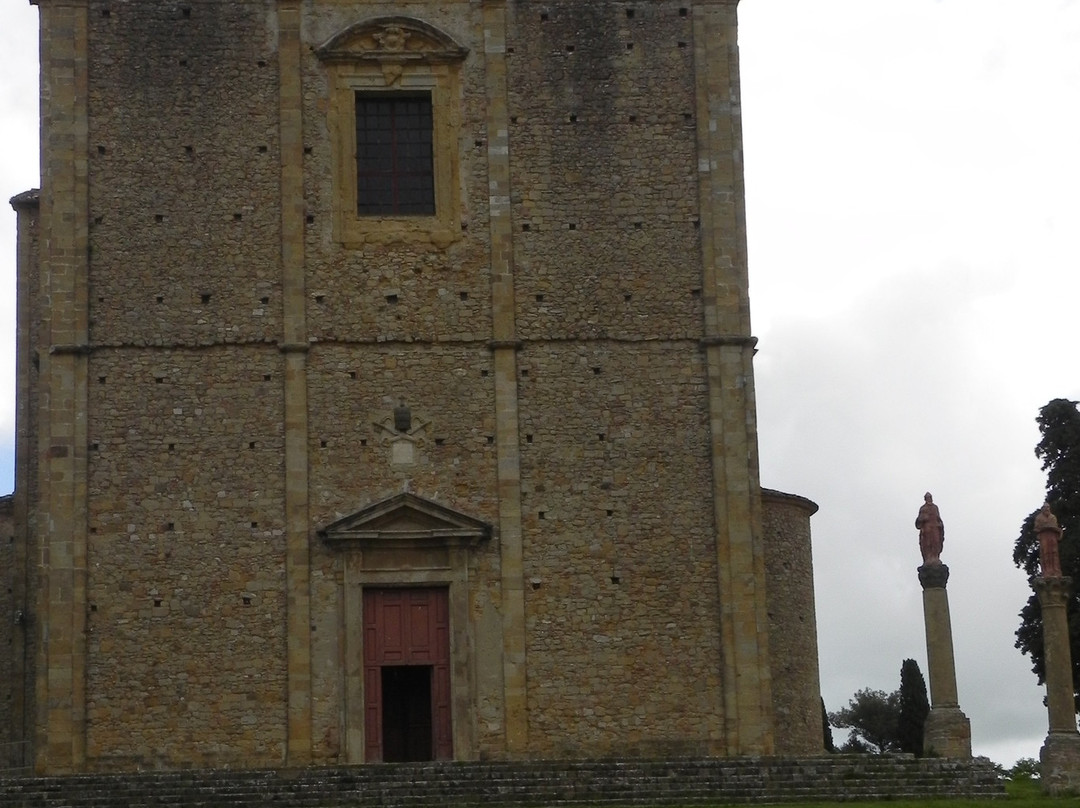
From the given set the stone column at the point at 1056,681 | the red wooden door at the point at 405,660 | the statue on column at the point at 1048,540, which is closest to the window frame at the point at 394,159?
the red wooden door at the point at 405,660

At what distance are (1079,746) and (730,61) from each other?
402 inches

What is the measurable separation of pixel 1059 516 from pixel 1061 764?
11827 mm

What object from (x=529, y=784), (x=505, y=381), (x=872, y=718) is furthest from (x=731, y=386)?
(x=872, y=718)

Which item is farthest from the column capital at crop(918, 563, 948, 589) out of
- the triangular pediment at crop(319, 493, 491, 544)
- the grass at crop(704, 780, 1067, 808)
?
the triangular pediment at crop(319, 493, 491, 544)

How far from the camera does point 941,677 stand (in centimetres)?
2864

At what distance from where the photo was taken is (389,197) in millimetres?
29797

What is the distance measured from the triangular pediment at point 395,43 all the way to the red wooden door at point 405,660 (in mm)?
7102

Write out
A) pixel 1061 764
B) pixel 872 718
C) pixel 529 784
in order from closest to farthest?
pixel 529 784, pixel 1061 764, pixel 872 718

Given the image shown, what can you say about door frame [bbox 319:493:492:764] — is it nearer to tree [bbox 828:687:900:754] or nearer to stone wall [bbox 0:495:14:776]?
stone wall [bbox 0:495:14:776]

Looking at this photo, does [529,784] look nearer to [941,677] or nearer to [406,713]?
[406,713]

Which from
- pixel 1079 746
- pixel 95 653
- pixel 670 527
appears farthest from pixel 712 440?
pixel 95 653

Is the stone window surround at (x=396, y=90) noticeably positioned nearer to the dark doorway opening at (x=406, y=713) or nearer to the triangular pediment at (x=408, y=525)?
the triangular pediment at (x=408, y=525)

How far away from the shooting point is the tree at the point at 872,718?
48625mm

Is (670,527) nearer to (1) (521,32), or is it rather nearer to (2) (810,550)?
(2) (810,550)
